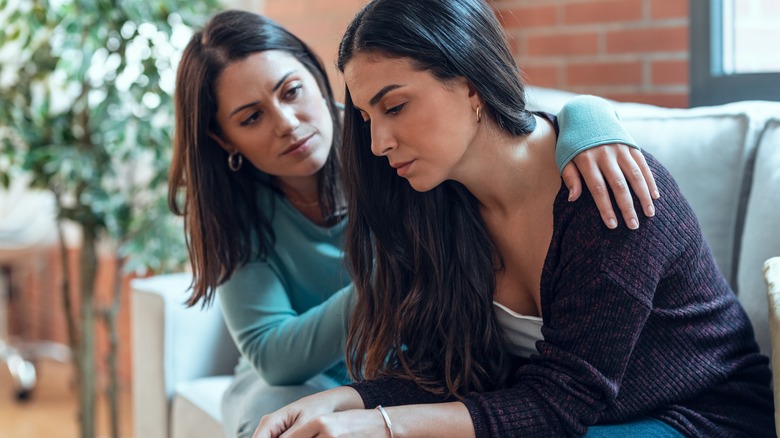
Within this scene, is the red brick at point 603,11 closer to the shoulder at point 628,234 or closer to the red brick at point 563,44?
the red brick at point 563,44

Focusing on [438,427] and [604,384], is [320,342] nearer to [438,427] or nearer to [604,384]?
[438,427]

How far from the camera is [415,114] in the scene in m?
1.16

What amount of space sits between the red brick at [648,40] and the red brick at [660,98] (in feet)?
0.34

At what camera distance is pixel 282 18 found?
2889 millimetres

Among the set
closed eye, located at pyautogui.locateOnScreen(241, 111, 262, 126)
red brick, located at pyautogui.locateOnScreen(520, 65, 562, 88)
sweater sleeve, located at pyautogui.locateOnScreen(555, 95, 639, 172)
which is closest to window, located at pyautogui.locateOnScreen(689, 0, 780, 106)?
red brick, located at pyautogui.locateOnScreen(520, 65, 562, 88)

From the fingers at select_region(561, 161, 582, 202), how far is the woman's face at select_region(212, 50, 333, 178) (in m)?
0.52

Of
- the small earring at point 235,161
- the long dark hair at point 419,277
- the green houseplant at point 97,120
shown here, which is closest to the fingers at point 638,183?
the long dark hair at point 419,277

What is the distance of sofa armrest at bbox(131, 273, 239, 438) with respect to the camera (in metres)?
2.00

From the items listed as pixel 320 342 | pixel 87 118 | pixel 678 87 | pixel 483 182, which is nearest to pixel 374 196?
pixel 483 182

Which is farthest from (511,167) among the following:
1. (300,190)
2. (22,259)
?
(22,259)

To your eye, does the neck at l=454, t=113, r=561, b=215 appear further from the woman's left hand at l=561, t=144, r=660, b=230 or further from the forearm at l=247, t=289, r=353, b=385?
the forearm at l=247, t=289, r=353, b=385

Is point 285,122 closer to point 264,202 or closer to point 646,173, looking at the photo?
point 264,202

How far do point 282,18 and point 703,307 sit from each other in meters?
1.99

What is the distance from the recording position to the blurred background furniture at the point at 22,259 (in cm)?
334
